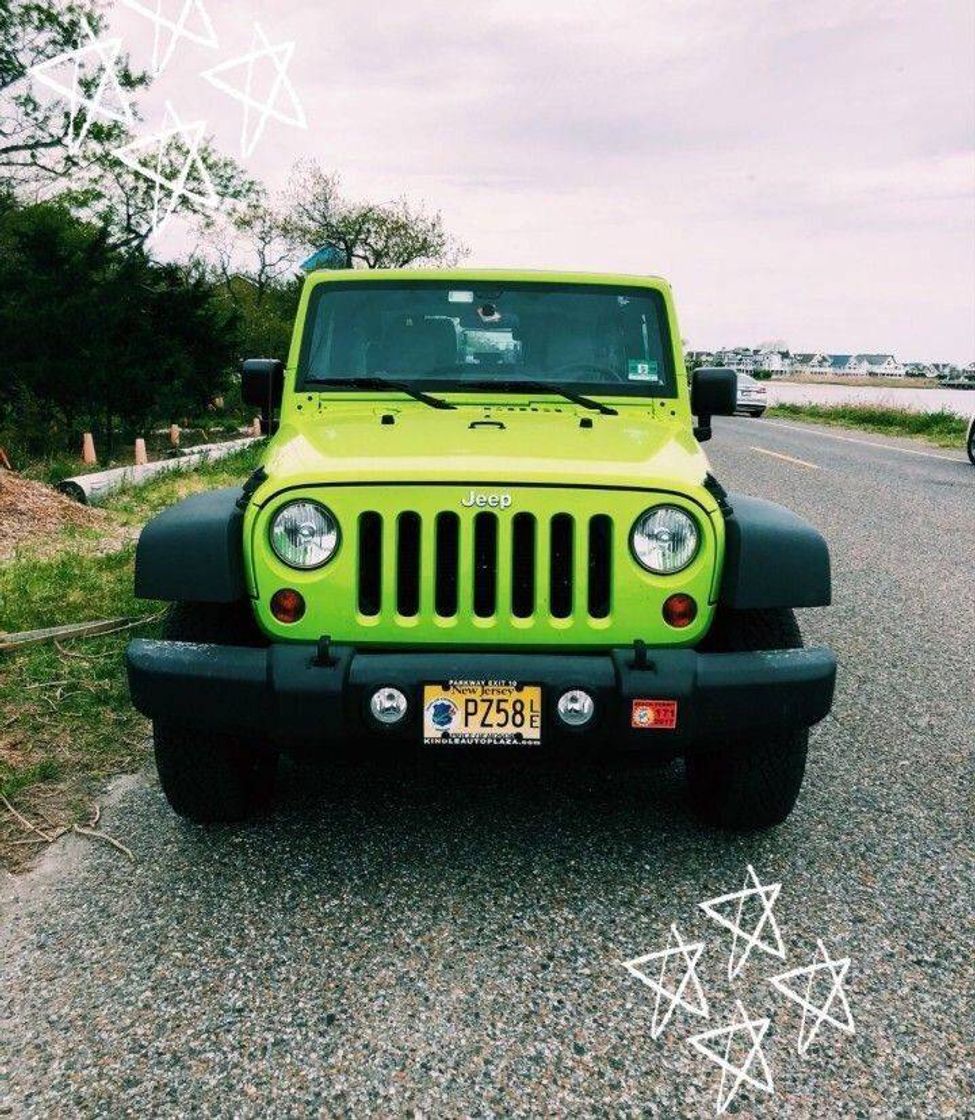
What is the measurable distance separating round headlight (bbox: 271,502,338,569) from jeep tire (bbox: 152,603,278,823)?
331mm

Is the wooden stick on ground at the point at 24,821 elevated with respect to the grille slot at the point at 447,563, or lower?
lower

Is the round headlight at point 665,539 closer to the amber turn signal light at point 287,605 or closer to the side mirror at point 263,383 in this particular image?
the amber turn signal light at point 287,605

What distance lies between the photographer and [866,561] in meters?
7.61

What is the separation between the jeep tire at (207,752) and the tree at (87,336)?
1390cm

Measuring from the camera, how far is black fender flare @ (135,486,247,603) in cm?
272

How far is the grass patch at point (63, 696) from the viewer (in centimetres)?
336

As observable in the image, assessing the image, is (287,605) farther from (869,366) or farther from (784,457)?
(869,366)

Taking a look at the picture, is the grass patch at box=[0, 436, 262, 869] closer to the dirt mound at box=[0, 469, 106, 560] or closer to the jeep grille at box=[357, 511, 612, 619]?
the dirt mound at box=[0, 469, 106, 560]

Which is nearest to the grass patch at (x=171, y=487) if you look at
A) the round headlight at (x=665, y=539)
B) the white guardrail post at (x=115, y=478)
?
the white guardrail post at (x=115, y=478)

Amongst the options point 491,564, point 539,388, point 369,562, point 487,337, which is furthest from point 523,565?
point 487,337

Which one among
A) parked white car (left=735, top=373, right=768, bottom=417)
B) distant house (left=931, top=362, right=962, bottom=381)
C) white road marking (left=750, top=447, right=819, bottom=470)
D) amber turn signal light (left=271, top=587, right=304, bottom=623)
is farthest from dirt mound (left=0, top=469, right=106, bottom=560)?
distant house (left=931, top=362, right=962, bottom=381)

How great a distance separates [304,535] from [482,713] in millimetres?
669

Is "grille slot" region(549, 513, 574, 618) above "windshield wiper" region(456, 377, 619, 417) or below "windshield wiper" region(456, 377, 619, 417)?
below

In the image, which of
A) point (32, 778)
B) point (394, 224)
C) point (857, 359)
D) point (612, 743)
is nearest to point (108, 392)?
point (32, 778)
